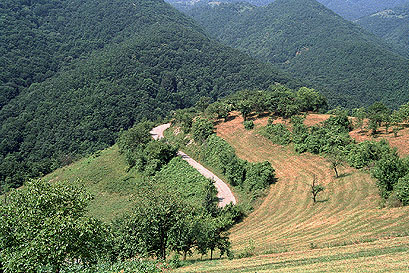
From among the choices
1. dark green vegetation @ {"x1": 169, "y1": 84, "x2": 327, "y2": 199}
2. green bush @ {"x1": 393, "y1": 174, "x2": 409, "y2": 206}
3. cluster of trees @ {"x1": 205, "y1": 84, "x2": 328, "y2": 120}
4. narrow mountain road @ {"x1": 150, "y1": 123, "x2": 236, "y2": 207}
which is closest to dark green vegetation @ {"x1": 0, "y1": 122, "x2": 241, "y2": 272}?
green bush @ {"x1": 393, "y1": 174, "x2": 409, "y2": 206}

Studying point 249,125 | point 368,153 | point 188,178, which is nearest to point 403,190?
point 368,153

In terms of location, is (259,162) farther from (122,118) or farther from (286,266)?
(122,118)

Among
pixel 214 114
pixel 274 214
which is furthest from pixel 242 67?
pixel 274 214

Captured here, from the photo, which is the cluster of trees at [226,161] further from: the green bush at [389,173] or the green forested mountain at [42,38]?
the green forested mountain at [42,38]

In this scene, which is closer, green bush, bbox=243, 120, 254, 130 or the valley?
the valley

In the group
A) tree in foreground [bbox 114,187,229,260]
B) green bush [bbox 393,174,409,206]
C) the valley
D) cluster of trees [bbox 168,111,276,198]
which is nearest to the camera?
the valley

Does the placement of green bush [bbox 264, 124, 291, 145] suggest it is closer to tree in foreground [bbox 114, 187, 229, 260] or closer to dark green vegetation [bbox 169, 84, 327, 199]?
dark green vegetation [bbox 169, 84, 327, 199]
